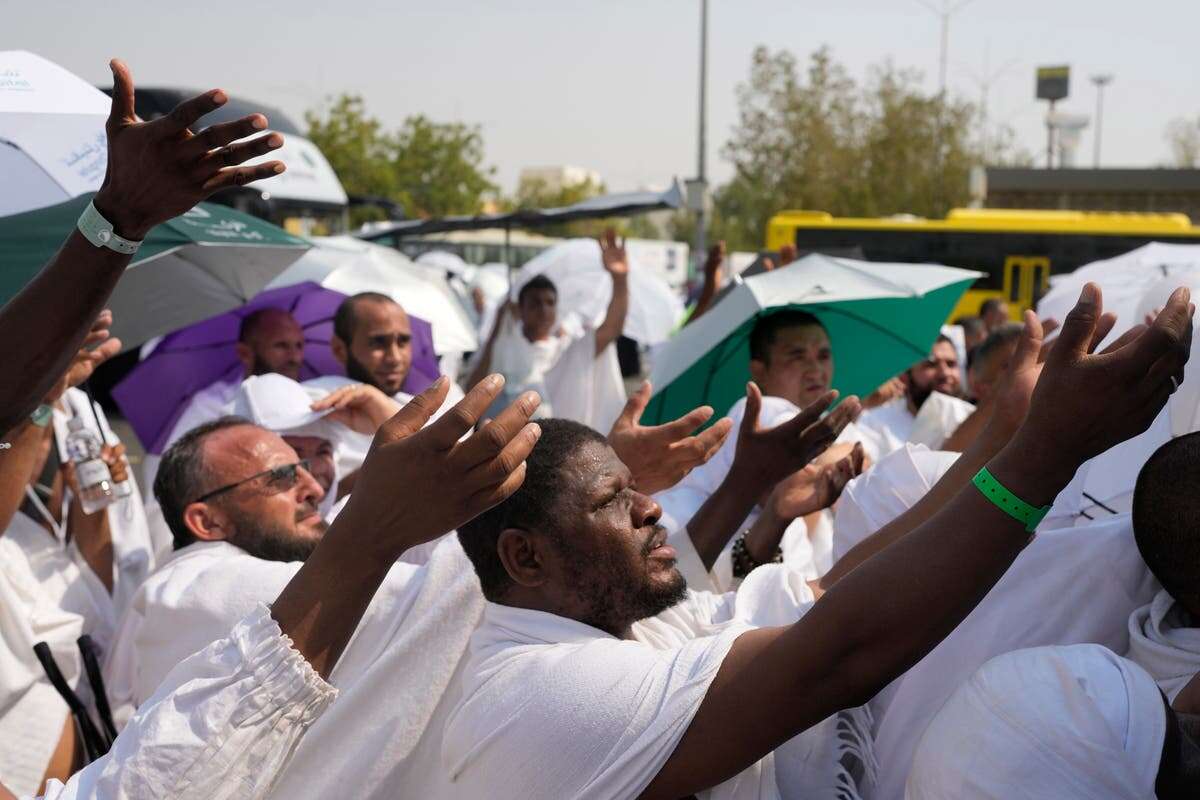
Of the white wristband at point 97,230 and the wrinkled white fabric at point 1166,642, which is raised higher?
the white wristband at point 97,230

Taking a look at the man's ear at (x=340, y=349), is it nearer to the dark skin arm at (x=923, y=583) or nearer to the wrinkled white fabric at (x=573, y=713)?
the wrinkled white fabric at (x=573, y=713)

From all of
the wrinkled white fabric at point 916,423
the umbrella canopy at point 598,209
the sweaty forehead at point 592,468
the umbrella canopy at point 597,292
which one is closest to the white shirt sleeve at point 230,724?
the sweaty forehead at point 592,468

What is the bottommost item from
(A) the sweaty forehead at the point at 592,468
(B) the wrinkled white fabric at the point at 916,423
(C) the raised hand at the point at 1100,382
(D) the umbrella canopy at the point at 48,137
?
(B) the wrinkled white fabric at the point at 916,423

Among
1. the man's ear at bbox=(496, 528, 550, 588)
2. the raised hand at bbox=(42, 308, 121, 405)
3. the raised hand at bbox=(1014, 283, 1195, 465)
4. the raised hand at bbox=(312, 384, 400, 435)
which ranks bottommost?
the raised hand at bbox=(312, 384, 400, 435)

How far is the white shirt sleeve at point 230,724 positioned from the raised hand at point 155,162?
75 cm

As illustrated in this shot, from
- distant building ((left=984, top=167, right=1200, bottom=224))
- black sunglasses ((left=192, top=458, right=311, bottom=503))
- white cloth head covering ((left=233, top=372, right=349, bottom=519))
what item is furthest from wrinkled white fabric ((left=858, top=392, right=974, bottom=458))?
distant building ((left=984, top=167, right=1200, bottom=224))

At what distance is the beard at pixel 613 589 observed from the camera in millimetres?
2484

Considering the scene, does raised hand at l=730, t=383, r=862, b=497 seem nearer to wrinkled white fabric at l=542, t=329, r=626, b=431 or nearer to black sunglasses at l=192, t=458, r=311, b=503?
black sunglasses at l=192, t=458, r=311, b=503

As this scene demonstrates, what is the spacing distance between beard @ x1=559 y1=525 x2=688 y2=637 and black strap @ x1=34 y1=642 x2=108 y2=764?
1675mm

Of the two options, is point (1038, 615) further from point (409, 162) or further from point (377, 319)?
point (409, 162)

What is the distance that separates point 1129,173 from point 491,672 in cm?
2792

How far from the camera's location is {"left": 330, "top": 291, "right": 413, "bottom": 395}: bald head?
17.8 ft

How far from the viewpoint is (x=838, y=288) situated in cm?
504

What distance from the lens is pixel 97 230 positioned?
2.12 metres
